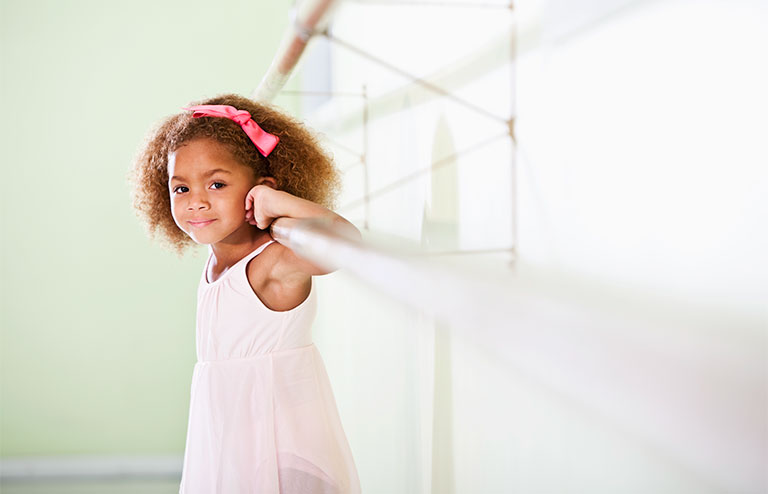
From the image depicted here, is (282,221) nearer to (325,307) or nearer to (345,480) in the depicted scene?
(345,480)

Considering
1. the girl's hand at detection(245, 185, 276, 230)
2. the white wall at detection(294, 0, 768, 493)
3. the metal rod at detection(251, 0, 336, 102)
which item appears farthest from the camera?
the girl's hand at detection(245, 185, 276, 230)

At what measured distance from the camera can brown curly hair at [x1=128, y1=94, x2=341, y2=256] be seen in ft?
1.88

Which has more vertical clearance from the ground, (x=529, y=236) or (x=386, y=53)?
(x=386, y=53)

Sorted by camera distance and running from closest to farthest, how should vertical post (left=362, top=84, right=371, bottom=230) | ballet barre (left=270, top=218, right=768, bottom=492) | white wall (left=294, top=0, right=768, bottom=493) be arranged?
ballet barre (left=270, top=218, right=768, bottom=492) < white wall (left=294, top=0, right=768, bottom=493) < vertical post (left=362, top=84, right=371, bottom=230)

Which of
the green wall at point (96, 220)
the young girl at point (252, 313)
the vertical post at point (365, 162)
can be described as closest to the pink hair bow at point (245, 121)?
the young girl at point (252, 313)

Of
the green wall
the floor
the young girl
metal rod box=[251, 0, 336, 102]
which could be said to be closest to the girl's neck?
the young girl

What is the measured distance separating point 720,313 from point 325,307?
1180 millimetres

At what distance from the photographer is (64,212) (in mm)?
1949

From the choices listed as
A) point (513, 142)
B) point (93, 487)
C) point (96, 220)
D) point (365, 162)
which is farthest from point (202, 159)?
point (93, 487)

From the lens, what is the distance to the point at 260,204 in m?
0.54

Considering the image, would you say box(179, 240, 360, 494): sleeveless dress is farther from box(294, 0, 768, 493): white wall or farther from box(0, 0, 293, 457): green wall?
box(0, 0, 293, 457): green wall

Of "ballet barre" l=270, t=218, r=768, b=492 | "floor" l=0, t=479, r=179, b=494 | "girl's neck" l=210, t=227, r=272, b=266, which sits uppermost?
"girl's neck" l=210, t=227, r=272, b=266

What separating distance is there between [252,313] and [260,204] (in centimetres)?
10

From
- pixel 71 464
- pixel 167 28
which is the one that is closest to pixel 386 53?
pixel 167 28
